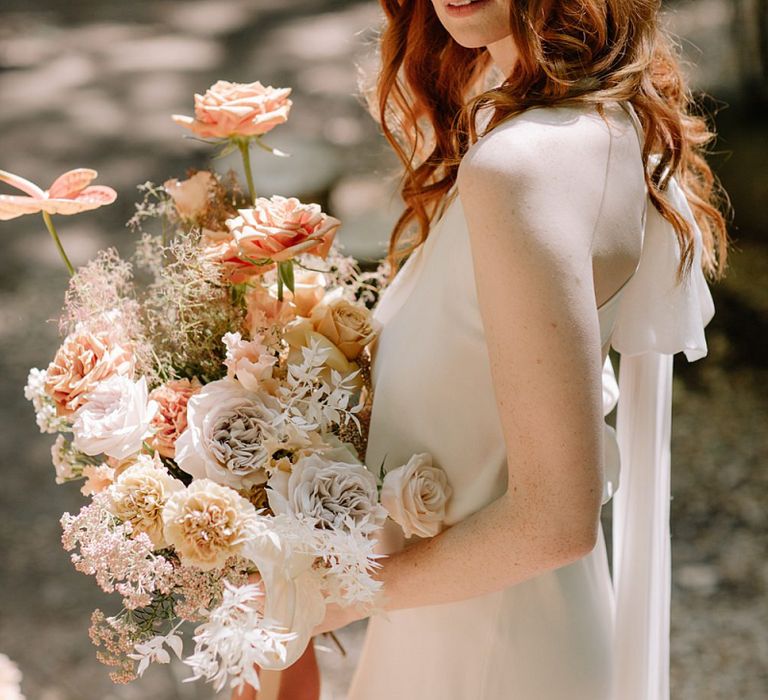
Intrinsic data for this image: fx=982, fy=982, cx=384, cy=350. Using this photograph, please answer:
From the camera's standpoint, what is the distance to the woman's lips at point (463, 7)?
4.15 ft

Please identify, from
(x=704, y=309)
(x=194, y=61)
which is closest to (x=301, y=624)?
(x=704, y=309)

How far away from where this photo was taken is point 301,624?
112 centimetres

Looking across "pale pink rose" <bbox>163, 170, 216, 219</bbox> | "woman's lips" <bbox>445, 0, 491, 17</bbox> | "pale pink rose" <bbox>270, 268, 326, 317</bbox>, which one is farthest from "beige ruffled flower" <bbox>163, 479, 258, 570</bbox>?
"woman's lips" <bbox>445, 0, 491, 17</bbox>

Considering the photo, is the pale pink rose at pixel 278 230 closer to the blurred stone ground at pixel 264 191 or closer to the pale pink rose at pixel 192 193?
the pale pink rose at pixel 192 193

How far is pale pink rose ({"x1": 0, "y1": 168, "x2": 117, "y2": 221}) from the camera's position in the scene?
1340mm

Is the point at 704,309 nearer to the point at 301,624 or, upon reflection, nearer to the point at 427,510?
the point at 427,510

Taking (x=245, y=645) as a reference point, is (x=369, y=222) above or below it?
below

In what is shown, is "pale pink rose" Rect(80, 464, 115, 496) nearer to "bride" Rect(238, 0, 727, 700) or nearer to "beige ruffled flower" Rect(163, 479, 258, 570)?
"beige ruffled flower" Rect(163, 479, 258, 570)

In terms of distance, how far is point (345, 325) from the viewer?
1385 mm

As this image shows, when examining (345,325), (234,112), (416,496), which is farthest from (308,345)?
(234,112)

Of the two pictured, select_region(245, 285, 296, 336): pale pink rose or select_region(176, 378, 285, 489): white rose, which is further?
select_region(245, 285, 296, 336): pale pink rose

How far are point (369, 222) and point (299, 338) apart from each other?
376 cm

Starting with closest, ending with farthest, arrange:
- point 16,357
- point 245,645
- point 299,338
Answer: point 245,645 < point 299,338 < point 16,357

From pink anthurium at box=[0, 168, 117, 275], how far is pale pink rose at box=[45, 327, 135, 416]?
0.11 metres
